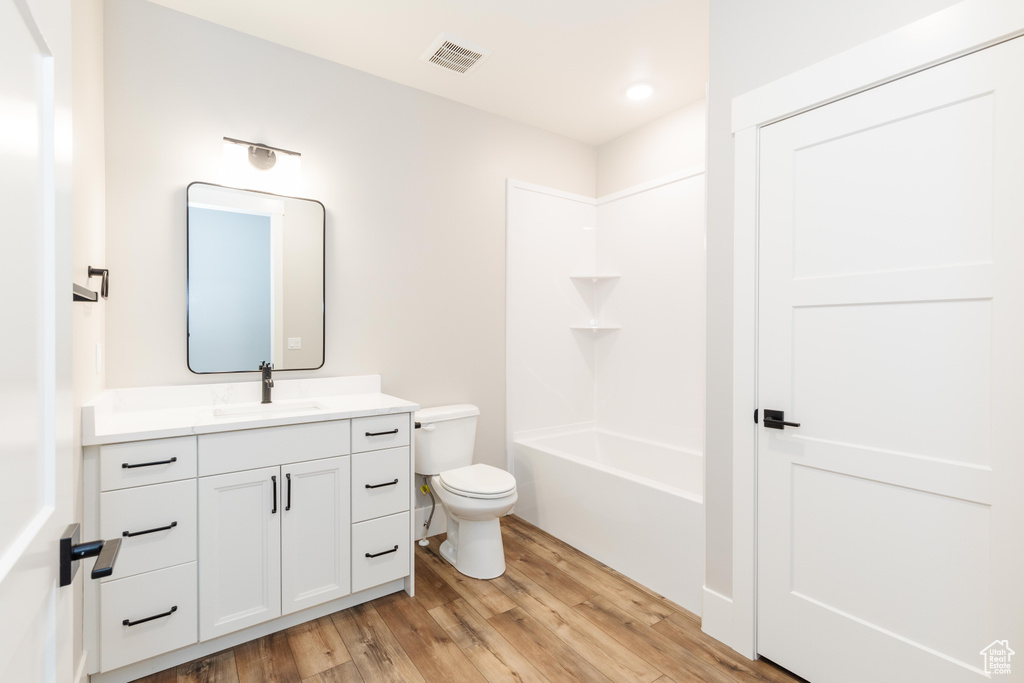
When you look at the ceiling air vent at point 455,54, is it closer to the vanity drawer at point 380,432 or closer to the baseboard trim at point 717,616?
the vanity drawer at point 380,432

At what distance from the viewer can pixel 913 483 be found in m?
1.49

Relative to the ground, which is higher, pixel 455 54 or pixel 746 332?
pixel 455 54

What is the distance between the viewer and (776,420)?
180 centimetres

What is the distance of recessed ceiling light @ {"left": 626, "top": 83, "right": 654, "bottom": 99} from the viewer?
9.16 feet

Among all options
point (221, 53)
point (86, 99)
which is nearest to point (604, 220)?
point (221, 53)

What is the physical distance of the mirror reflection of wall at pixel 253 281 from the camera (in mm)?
2221

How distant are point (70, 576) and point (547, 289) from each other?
2.94 meters

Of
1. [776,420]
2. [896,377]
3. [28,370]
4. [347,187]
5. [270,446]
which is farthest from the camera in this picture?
[347,187]

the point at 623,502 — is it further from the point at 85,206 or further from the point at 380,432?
the point at 85,206

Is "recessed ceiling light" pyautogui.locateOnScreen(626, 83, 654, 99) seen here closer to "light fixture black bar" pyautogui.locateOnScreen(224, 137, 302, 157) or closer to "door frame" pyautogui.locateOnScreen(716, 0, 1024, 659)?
"door frame" pyautogui.locateOnScreen(716, 0, 1024, 659)

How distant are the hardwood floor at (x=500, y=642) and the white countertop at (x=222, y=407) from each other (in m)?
0.87

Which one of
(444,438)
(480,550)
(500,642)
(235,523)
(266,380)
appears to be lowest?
(500,642)

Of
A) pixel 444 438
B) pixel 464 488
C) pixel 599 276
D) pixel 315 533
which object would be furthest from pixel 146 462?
pixel 599 276

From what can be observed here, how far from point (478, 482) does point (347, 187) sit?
1.69 m
